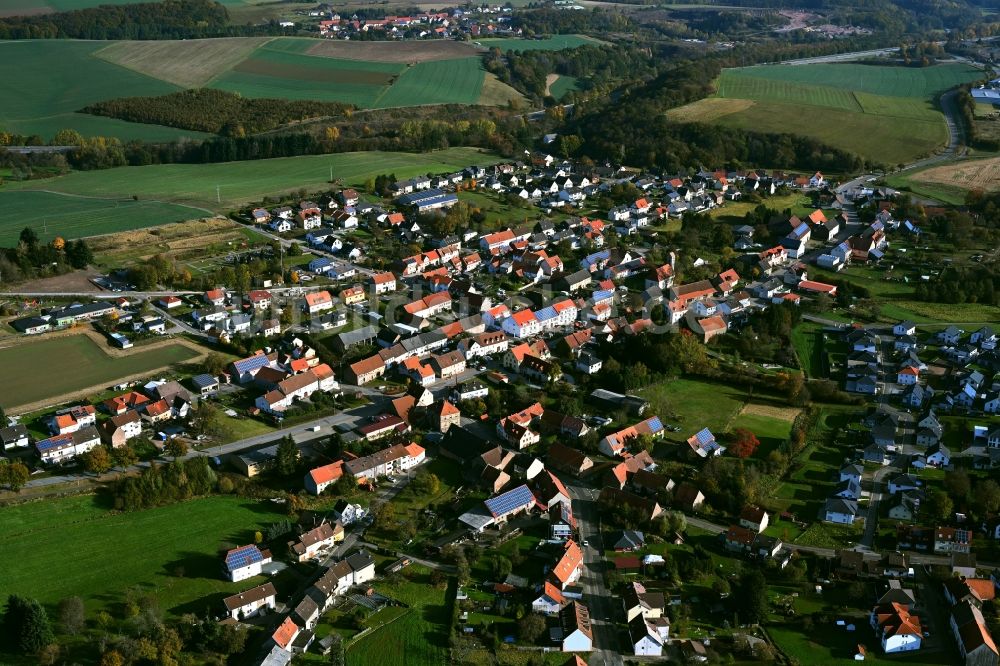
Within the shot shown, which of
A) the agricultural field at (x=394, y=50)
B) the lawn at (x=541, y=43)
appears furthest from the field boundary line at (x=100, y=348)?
the lawn at (x=541, y=43)

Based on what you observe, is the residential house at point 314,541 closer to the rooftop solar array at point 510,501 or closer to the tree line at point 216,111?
the rooftop solar array at point 510,501

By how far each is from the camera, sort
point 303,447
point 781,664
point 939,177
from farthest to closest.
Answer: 1. point 939,177
2. point 303,447
3. point 781,664

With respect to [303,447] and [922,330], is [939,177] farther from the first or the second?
[303,447]

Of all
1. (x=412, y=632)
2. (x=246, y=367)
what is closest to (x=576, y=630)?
(x=412, y=632)

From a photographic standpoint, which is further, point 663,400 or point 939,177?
point 939,177

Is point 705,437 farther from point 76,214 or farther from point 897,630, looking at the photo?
point 76,214

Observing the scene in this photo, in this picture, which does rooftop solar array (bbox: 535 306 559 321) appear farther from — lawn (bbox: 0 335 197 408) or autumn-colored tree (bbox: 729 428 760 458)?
lawn (bbox: 0 335 197 408)

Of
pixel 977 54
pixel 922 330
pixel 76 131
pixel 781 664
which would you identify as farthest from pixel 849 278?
pixel 977 54
